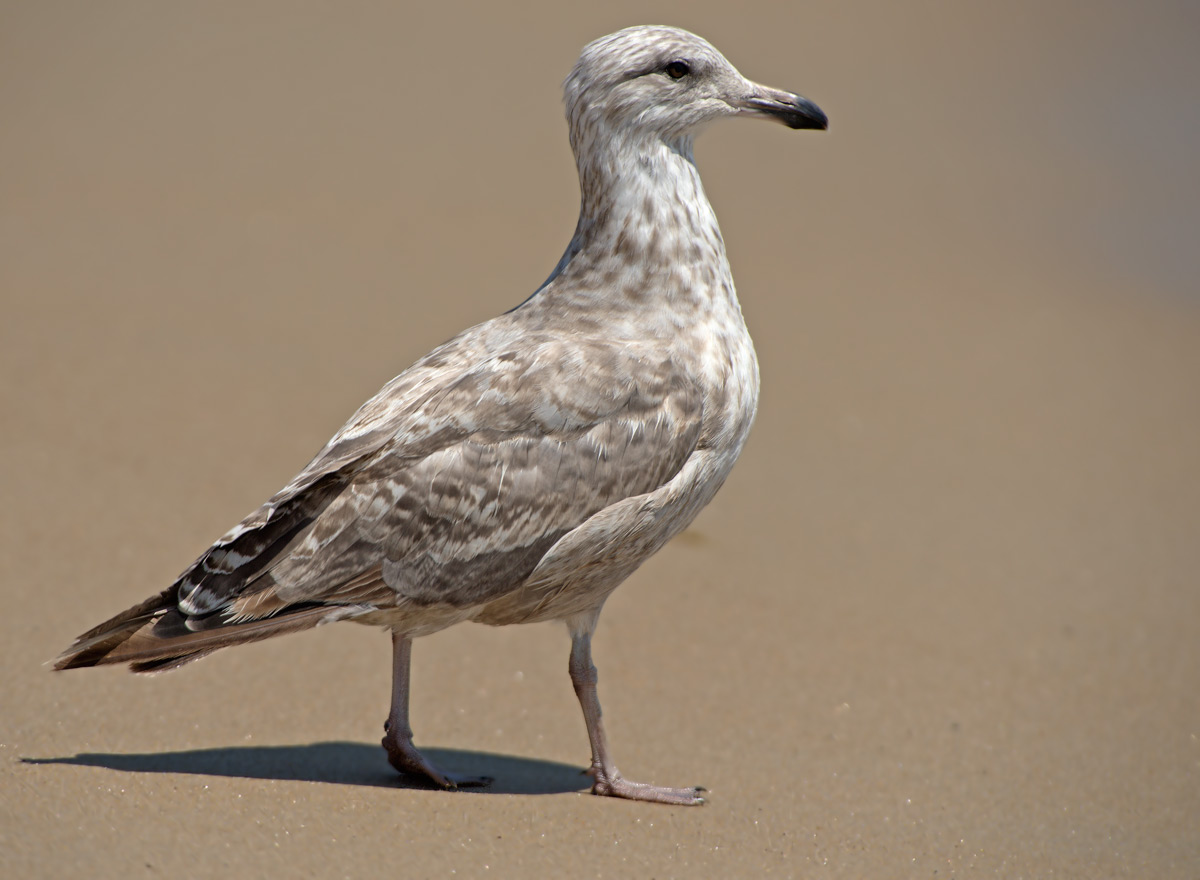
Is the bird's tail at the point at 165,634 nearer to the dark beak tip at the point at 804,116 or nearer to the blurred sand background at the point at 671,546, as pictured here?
the blurred sand background at the point at 671,546

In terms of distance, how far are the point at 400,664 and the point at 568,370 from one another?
1.27m

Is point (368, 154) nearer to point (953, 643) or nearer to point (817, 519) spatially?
point (817, 519)

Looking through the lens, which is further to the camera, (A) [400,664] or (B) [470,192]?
(B) [470,192]

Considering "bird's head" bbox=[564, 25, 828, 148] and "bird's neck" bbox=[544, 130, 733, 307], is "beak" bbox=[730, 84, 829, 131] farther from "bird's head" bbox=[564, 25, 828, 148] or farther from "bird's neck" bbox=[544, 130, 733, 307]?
"bird's neck" bbox=[544, 130, 733, 307]

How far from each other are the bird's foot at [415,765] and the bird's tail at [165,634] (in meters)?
0.72

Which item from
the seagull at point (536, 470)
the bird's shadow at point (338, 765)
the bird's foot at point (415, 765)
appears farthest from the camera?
the bird's foot at point (415, 765)

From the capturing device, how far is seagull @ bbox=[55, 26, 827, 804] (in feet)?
13.6

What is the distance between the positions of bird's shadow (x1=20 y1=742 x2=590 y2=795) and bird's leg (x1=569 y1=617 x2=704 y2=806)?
0.58 feet

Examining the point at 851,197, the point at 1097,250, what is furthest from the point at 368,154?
the point at 1097,250

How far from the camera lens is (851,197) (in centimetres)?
1284

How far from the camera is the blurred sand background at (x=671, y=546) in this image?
14.3 feet

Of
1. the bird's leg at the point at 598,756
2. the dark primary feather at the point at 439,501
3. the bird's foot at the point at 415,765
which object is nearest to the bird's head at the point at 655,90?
the dark primary feather at the point at 439,501

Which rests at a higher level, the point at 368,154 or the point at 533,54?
the point at 533,54

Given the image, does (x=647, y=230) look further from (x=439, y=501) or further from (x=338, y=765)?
(x=338, y=765)
